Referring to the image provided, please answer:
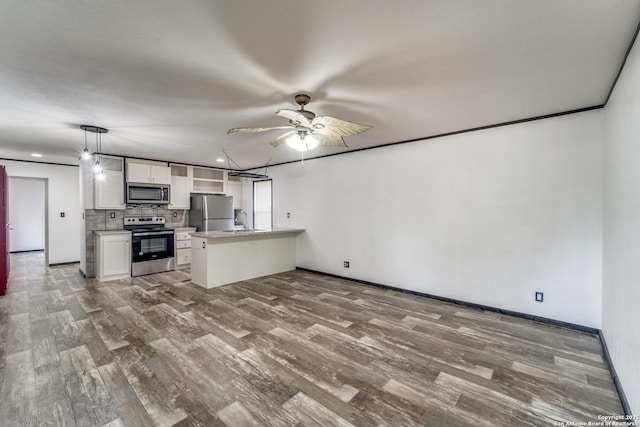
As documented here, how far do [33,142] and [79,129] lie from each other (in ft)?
5.08

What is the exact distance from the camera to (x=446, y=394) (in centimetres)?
200

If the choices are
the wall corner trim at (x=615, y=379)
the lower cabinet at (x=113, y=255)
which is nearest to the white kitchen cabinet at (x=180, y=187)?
the lower cabinet at (x=113, y=255)

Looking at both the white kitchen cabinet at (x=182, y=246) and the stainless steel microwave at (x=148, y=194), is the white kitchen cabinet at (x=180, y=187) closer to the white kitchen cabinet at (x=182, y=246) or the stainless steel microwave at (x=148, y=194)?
the stainless steel microwave at (x=148, y=194)

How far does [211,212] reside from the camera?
6359 millimetres

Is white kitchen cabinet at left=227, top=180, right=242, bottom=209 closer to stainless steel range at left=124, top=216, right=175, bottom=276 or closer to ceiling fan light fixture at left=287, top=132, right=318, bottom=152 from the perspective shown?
stainless steel range at left=124, top=216, right=175, bottom=276

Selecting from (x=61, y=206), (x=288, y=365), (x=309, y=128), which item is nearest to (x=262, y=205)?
(x=61, y=206)

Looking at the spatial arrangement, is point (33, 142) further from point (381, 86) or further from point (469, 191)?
point (469, 191)

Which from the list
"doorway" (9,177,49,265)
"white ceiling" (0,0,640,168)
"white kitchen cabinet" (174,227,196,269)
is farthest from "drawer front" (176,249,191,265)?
"doorway" (9,177,49,265)

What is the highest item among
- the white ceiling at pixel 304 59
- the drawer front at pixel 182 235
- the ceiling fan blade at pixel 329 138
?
the white ceiling at pixel 304 59

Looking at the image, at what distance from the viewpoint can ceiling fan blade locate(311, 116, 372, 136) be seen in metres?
2.44

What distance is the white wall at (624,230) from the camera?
169cm

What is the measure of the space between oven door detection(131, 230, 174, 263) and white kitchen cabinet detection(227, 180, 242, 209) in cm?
193

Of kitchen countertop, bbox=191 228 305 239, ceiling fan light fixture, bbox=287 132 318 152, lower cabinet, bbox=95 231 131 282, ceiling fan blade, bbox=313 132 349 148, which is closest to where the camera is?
ceiling fan light fixture, bbox=287 132 318 152

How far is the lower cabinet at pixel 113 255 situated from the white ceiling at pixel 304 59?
2258mm
